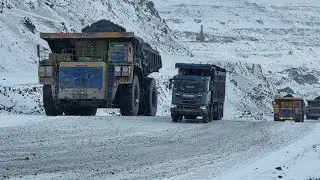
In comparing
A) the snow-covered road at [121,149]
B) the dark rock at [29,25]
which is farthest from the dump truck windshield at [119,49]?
the dark rock at [29,25]

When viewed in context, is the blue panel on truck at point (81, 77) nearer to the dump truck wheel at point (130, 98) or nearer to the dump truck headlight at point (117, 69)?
the dump truck headlight at point (117, 69)

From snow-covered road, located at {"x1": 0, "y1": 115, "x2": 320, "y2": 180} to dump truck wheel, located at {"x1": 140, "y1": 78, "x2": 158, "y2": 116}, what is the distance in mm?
6267

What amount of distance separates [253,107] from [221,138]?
136 ft

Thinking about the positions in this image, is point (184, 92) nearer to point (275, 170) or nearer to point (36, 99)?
point (36, 99)

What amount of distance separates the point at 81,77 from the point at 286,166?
1421 cm

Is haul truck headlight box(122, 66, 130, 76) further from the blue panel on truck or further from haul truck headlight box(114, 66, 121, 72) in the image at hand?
the blue panel on truck

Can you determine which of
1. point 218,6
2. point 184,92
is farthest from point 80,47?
point 218,6

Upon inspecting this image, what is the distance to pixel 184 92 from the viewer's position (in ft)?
88.3

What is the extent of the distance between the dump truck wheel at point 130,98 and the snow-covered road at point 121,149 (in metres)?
3.30

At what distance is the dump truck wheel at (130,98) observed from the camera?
25672mm

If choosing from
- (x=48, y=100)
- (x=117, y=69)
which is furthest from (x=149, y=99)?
(x=48, y=100)

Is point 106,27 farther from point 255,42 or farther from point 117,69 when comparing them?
point 255,42

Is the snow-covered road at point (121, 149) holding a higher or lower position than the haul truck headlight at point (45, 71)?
lower

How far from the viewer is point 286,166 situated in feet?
39.8
